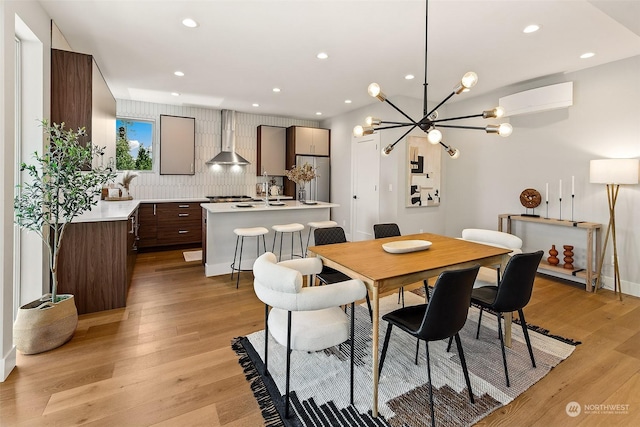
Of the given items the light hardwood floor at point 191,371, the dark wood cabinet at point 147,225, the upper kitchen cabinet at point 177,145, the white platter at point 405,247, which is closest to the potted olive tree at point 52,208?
the light hardwood floor at point 191,371

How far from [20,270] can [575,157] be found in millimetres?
6223

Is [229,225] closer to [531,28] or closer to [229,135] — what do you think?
[229,135]

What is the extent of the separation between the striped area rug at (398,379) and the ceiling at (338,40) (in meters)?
2.58

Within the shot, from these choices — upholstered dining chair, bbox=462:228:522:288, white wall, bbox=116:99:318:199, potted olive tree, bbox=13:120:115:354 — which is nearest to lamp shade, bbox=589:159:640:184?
upholstered dining chair, bbox=462:228:522:288

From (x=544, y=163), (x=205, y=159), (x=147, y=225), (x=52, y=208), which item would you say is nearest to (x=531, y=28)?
→ (x=544, y=163)

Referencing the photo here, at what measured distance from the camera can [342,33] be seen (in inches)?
120

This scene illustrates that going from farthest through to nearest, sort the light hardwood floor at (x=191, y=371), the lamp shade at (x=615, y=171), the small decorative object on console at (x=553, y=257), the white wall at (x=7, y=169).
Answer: the small decorative object on console at (x=553, y=257), the lamp shade at (x=615, y=171), the white wall at (x=7, y=169), the light hardwood floor at (x=191, y=371)

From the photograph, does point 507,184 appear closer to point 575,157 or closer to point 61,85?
point 575,157

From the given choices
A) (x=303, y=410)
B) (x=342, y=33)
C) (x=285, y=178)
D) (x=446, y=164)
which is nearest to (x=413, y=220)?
(x=446, y=164)

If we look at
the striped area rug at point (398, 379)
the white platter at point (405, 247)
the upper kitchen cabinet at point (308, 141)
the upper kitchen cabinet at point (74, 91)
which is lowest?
the striped area rug at point (398, 379)

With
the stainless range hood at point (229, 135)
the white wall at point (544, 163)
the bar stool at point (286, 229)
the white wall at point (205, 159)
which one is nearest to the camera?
the white wall at point (544, 163)

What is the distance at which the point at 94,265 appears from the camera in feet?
9.83

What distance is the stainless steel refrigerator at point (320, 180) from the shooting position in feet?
23.1

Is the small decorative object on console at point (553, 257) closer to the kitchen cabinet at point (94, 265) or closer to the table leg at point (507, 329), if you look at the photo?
the table leg at point (507, 329)
